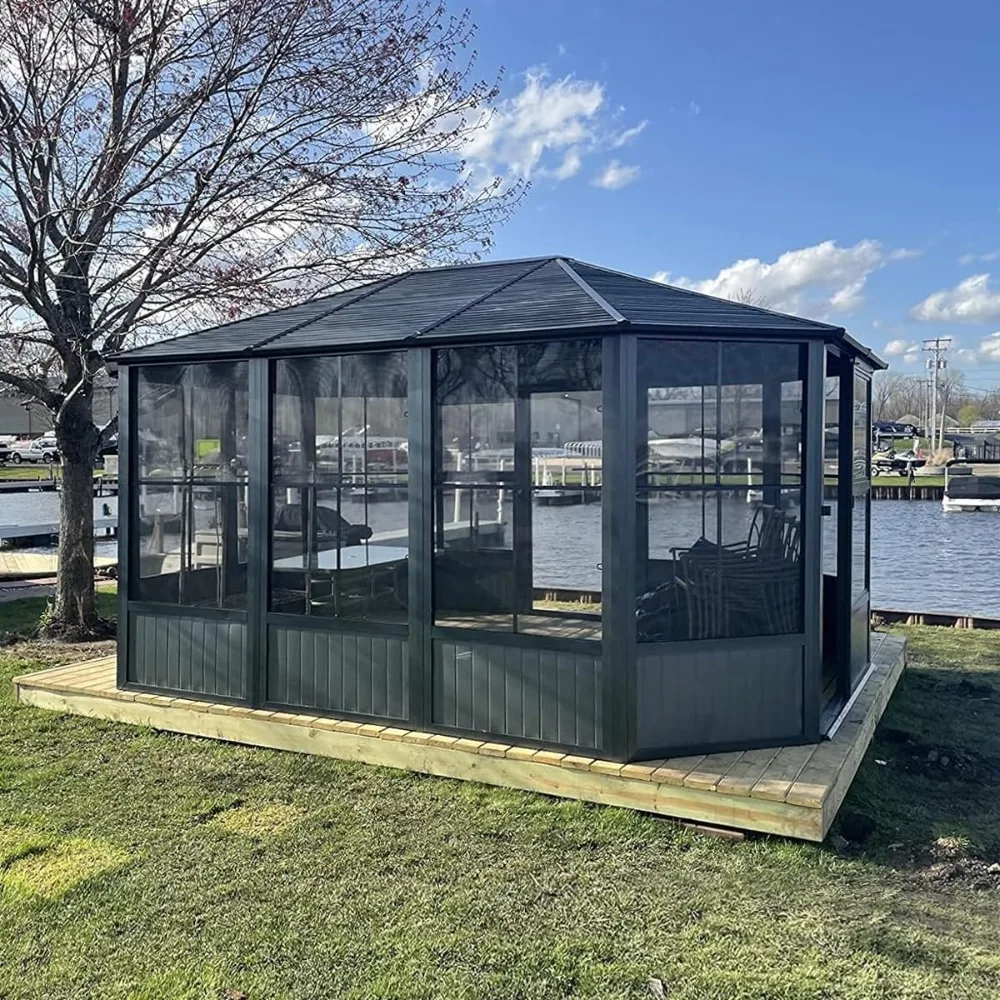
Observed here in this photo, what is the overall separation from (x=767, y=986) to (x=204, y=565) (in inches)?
142

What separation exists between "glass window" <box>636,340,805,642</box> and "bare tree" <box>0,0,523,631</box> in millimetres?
4337

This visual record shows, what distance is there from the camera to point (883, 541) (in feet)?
71.7

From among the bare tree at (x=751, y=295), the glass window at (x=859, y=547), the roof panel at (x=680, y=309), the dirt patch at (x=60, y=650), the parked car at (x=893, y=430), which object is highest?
the bare tree at (x=751, y=295)

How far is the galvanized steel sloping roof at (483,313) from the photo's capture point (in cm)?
402

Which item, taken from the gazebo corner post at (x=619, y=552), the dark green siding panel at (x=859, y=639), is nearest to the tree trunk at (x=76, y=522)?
the gazebo corner post at (x=619, y=552)

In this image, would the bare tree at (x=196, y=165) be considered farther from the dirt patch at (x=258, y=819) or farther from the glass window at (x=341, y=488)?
the dirt patch at (x=258, y=819)

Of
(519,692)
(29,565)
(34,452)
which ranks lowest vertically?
(29,565)

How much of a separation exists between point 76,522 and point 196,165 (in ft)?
10.1

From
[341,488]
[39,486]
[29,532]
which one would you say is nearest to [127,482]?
[341,488]

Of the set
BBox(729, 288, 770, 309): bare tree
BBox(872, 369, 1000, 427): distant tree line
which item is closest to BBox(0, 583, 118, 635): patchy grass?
BBox(729, 288, 770, 309): bare tree

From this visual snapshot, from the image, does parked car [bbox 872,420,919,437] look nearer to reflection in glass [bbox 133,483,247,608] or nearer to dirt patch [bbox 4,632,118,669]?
dirt patch [bbox 4,632,118,669]

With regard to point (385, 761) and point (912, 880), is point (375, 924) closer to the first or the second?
point (385, 761)

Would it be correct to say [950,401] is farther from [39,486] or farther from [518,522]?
[518,522]

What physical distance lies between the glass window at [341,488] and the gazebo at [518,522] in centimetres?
1
